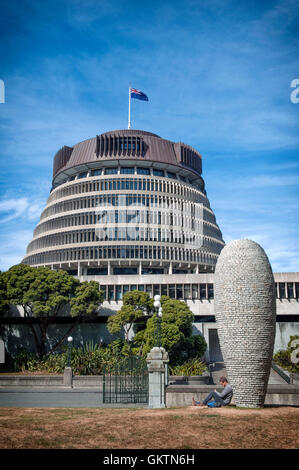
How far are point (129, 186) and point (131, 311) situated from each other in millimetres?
34275

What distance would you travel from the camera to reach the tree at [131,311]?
161 feet

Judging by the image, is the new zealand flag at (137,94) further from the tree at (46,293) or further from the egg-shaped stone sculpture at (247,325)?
the egg-shaped stone sculpture at (247,325)

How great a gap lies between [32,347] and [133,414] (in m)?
45.5

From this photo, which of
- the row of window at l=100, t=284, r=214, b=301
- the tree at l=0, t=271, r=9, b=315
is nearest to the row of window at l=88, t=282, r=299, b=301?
the row of window at l=100, t=284, r=214, b=301

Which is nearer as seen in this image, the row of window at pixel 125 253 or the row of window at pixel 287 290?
the row of window at pixel 287 290

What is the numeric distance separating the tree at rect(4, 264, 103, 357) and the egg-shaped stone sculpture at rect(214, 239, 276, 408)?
35.0 m

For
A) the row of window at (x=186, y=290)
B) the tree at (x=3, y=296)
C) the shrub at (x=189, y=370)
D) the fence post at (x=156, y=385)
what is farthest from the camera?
the row of window at (x=186, y=290)

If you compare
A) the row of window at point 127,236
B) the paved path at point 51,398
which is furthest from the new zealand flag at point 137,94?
the paved path at point 51,398

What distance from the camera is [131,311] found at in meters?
49.1

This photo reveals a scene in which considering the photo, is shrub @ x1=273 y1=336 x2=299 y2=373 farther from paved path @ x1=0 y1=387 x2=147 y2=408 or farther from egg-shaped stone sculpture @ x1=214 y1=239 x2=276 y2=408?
egg-shaped stone sculpture @ x1=214 y1=239 x2=276 y2=408

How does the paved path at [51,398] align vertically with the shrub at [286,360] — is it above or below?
below

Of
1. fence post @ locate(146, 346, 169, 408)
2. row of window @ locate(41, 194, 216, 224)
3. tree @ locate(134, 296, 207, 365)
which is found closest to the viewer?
fence post @ locate(146, 346, 169, 408)

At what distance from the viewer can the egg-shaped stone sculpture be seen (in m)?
16.8

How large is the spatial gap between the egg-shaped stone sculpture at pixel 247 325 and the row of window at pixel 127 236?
187ft
